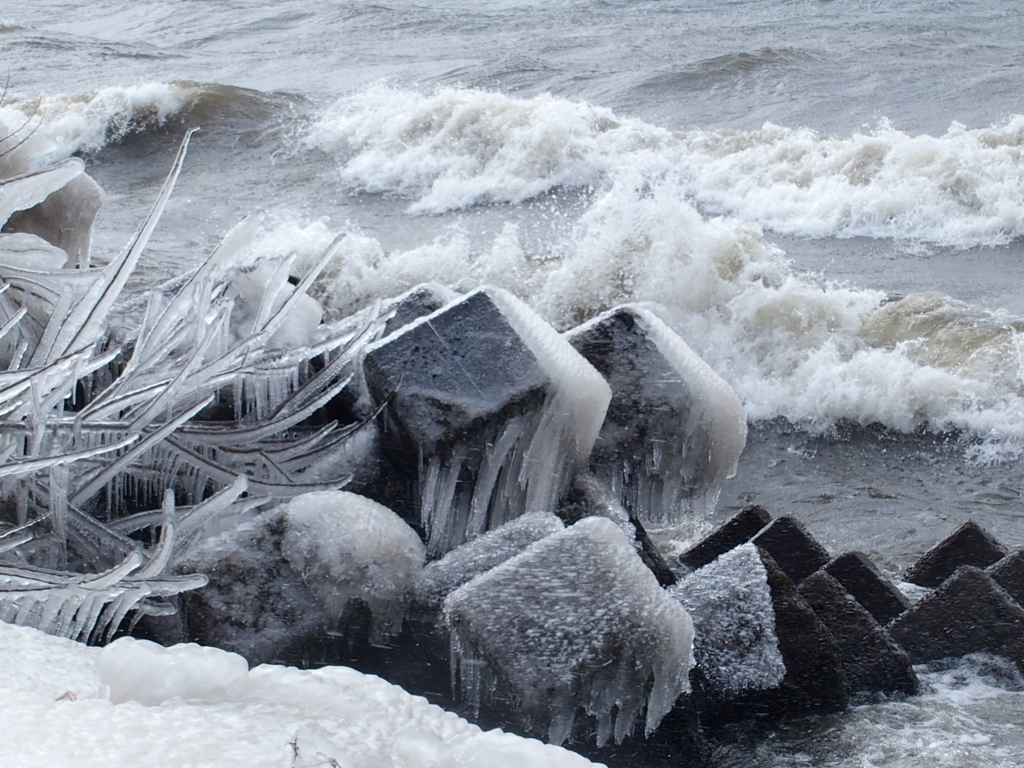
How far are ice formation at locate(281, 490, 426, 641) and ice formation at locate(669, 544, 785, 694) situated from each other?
60 centimetres

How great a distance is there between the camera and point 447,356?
2828mm

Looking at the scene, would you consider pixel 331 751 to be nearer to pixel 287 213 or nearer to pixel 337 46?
pixel 287 213

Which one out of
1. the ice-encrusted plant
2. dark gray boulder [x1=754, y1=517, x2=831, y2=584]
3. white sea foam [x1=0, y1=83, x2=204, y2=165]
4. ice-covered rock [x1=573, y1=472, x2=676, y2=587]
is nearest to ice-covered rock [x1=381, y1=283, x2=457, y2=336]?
the ice-encrusted plant

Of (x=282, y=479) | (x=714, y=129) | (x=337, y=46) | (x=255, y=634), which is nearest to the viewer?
(x=255, y=634)

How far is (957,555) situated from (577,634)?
1.48m

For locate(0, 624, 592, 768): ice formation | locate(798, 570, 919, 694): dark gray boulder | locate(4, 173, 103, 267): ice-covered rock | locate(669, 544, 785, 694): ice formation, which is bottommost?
locate(798, 570, 919, 694): dark gray boulder

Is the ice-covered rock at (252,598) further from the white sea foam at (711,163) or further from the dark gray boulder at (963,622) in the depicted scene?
the white sea foam at (711,163)

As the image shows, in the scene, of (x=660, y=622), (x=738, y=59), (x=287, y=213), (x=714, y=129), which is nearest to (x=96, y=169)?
(x=287, y=213)

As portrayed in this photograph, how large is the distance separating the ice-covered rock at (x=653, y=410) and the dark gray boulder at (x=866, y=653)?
71cm

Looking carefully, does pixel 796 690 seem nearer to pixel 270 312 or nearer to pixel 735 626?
pixel 735 626

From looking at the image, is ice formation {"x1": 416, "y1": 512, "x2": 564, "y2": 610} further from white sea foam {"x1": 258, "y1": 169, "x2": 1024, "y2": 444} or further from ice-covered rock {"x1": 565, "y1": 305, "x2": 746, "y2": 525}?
white sea foam {"x1": 258, "y1": 169, "x2": 1024, "y2": 444}

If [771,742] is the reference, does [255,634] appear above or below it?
above

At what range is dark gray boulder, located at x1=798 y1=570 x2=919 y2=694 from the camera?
234 centimetres

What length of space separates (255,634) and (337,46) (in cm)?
1522
